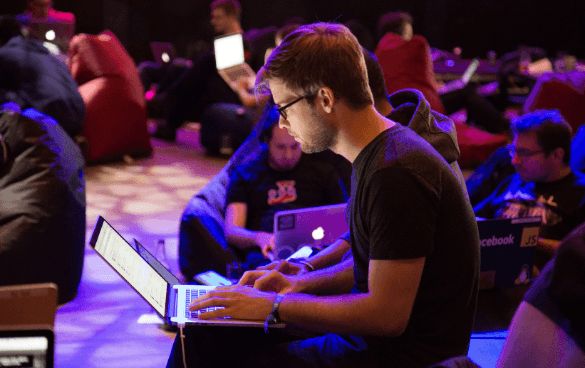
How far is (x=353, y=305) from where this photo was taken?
3.48ft

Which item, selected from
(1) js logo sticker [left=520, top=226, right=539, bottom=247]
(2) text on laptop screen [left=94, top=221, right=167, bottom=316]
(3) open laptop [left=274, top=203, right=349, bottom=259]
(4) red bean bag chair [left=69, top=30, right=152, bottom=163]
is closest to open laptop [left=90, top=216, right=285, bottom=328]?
(2) text on laptop screen [left=94, top=221, right=167, bottom=316]

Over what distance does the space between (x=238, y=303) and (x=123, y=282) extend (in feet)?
6.71

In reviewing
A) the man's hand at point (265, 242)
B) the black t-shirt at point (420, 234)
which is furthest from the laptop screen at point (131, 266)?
the man's hand at point (265, 242)

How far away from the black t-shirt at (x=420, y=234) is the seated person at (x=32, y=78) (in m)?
4.03

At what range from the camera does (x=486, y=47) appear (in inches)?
487

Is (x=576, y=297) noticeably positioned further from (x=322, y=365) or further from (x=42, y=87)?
(x=42, y=87)

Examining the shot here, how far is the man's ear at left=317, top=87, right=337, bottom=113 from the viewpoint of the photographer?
1.13 metres

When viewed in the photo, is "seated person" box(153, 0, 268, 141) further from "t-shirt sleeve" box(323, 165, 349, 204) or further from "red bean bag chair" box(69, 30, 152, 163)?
"t-shirt sleeve" box(323, 165, 349, 204)

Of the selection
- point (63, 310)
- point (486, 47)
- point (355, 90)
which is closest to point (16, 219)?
point (63, 310)

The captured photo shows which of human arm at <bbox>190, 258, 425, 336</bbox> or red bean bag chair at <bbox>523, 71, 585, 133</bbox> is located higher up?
human arm at <bbox>190, 258, 425, 336</bbox>

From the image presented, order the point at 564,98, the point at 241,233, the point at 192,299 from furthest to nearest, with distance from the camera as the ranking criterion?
the point at 564,98 < the point at 241,233 < the point at 192,299

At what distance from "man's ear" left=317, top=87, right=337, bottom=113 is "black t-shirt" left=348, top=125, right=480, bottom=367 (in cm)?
12

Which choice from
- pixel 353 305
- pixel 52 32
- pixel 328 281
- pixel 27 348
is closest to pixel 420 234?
pixel 353 305

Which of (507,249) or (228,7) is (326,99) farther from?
(228,7)
